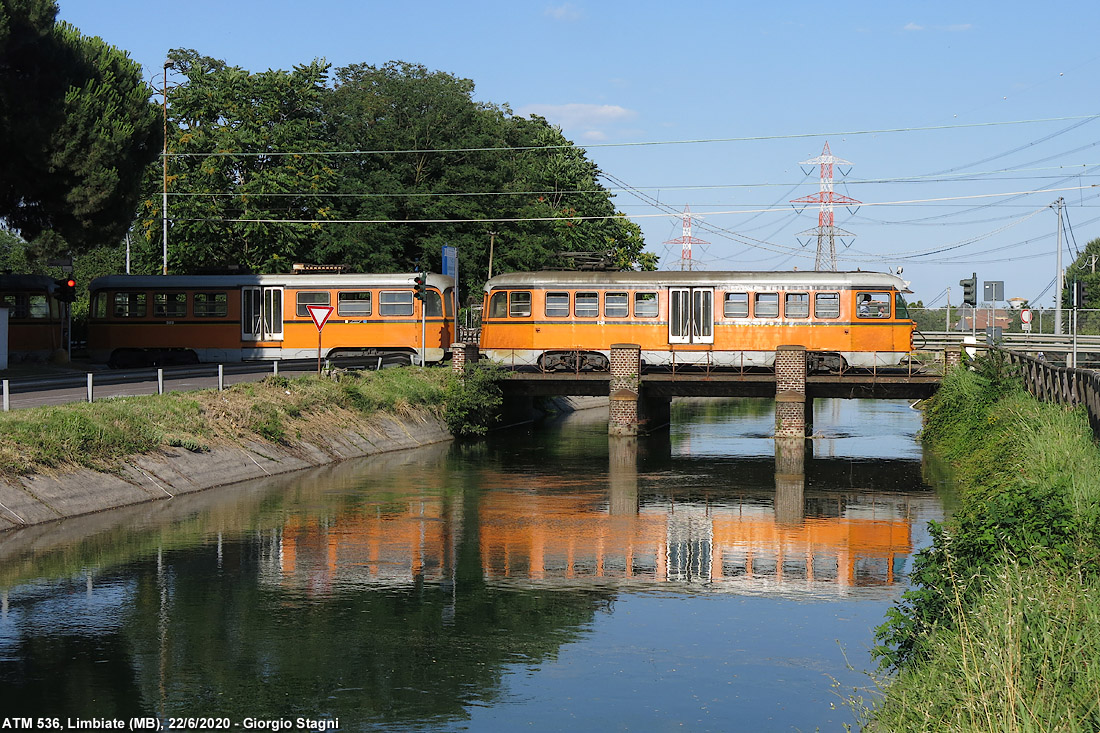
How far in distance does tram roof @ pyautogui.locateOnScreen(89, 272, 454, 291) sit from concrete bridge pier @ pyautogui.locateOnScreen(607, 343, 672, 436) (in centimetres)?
983

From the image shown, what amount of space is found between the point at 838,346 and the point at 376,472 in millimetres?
17827

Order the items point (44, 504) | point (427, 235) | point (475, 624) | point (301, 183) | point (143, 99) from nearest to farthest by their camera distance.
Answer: point (475, 624) → point (44, 504) → point (143, 99) → point (301, 183) → point (427, 235)

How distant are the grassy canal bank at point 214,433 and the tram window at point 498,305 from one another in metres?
2.78

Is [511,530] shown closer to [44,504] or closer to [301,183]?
[44,504]

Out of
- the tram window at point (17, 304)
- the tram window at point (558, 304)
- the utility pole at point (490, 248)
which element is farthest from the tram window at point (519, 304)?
the utility pole at point (490, 248)

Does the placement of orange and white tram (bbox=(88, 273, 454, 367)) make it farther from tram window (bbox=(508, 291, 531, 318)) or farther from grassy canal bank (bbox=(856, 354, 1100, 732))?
grassy canal bank (bbox=(856, 354, 1100, 732))

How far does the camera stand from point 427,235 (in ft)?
219

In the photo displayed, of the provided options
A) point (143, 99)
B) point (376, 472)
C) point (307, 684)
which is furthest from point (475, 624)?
point (143, 99)

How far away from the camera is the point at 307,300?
46.4 metres

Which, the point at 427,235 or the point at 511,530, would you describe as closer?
the point at 511,530

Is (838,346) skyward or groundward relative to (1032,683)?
skyward

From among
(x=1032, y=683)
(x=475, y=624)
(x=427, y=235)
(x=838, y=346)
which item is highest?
(x=427, y=235)

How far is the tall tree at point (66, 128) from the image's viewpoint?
130 ft

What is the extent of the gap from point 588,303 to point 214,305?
52.7ft
